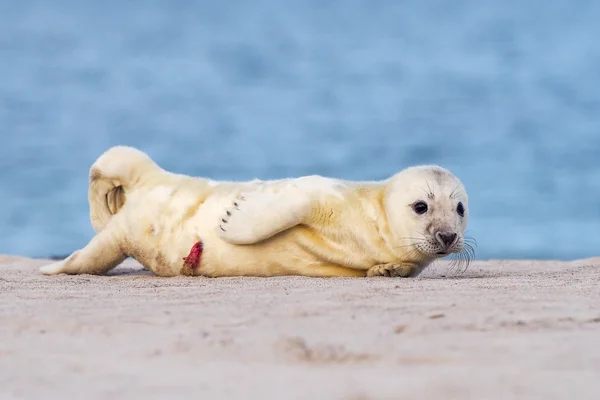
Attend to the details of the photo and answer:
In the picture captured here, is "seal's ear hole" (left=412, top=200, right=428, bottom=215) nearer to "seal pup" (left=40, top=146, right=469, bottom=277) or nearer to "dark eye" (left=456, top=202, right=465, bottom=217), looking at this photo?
"seal pup" (left=40, top=146, right=469, bottom=277)

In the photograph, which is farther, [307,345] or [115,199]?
[115,199]

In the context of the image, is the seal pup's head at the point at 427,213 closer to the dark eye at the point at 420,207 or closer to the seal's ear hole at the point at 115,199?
the dark eye at the point at 420,207

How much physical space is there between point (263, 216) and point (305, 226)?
0.41 meters

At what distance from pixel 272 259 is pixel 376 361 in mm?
3655

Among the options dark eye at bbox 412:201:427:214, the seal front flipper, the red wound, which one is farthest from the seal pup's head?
the red wound

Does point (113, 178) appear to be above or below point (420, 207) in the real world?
above

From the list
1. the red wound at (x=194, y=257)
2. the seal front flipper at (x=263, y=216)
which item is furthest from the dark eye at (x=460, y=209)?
the red wound at (x=194, y=257)

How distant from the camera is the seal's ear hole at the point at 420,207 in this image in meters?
6.50

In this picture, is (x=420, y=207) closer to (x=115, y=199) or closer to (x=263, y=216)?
(x=263, y=216)

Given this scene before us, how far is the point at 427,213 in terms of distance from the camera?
6473 millimetres

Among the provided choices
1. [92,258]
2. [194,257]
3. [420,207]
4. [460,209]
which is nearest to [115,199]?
[92,258]

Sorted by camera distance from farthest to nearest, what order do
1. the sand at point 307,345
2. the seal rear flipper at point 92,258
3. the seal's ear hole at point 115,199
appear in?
the seal's ear hole at point 115,199 < the seal rear flipper at point 92,258 < the sand at point 307,345

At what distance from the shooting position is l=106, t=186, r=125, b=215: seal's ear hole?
7.74m

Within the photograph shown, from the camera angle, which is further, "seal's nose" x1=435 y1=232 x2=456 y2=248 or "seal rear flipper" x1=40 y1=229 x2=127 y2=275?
"seal rear flipper" x1=40 y1=229 x2=127 y2=275
